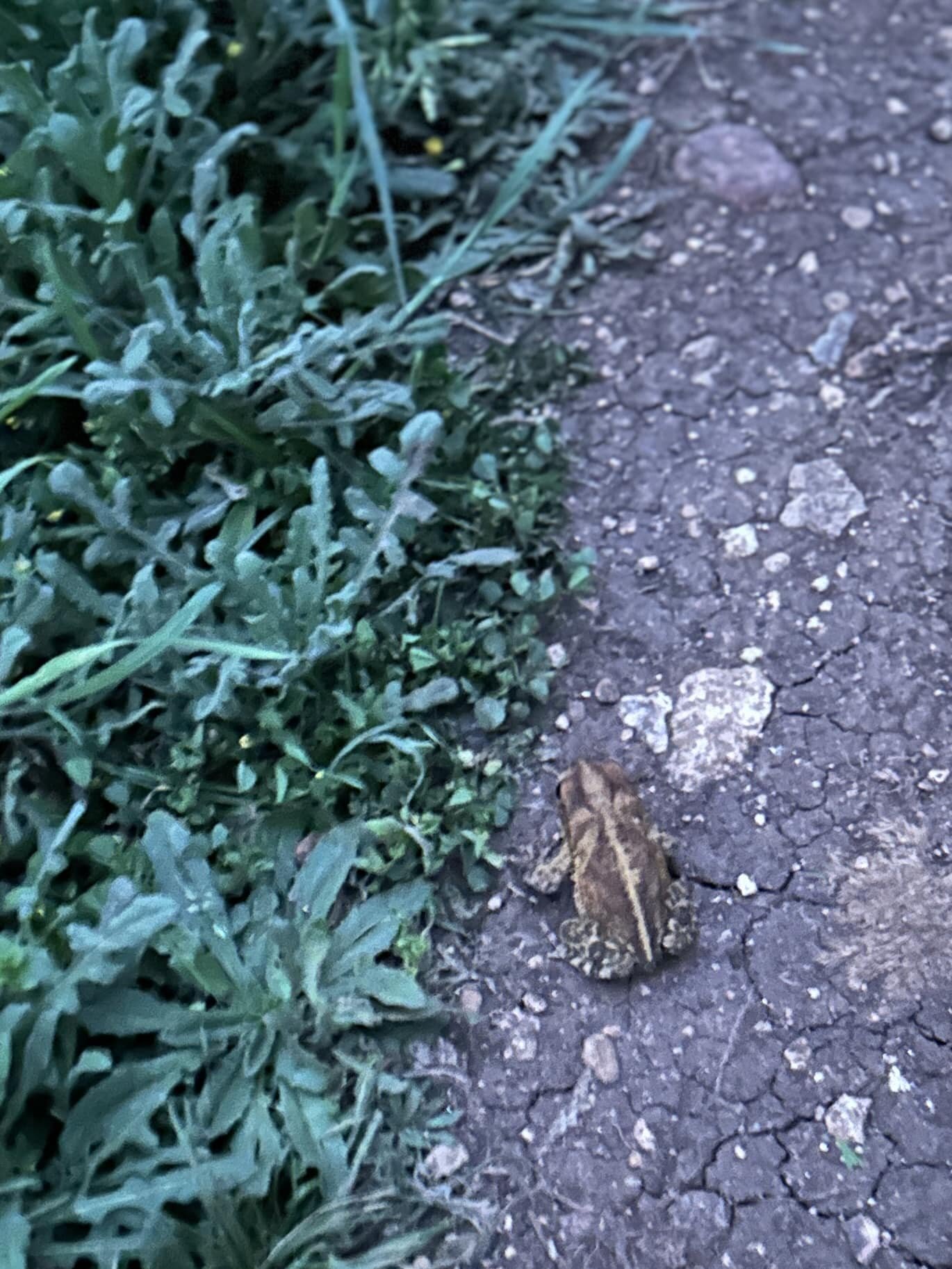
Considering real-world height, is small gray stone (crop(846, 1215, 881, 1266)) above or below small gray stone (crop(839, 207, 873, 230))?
below

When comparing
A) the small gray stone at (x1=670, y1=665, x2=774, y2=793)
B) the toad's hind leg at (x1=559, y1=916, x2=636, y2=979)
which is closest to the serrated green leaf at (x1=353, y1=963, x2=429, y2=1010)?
the toad's hind leg at (x1=559, y1=916, x2=636, y2=979)

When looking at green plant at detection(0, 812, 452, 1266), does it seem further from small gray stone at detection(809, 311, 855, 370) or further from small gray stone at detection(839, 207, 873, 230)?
small gray stone at detection(839, 207, 873, 230)

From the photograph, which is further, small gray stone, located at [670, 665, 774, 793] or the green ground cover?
small gray stone, located at [670, 665, 774, 793]

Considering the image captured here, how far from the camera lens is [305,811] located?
7.13 feet

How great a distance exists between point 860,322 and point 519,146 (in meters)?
0.96

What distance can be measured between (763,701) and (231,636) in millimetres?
998

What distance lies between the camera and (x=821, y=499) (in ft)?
8.43

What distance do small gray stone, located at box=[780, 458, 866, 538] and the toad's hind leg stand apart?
966 mm

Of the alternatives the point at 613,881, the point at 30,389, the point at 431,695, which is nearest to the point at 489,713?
the point at 431,695

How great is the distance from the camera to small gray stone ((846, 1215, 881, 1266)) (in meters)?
1.84

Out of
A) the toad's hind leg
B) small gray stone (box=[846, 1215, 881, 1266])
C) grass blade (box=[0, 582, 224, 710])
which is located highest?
grass blade (box=[0, 582, 224, 710])

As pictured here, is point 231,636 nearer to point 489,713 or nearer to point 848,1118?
point 489,713

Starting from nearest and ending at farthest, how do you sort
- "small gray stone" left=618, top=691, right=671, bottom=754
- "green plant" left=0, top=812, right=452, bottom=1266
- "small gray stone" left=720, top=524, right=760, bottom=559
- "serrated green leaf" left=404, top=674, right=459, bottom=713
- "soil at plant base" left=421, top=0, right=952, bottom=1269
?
1. "green plant" left=0, top=812, right=452, bottom=1266
2. "soil at plant base" left=421, top=0, right=952, bottom=1269
3. "serrated green leaf" left=404, top=674, right=459, bottom=713
4. "small gray stone" left=618, top=691, right=671, bottom=754
5. "small gray stone" left=720, top=524, right=760, bottom=559

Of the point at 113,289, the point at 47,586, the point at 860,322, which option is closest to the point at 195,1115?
the point at 47,586
